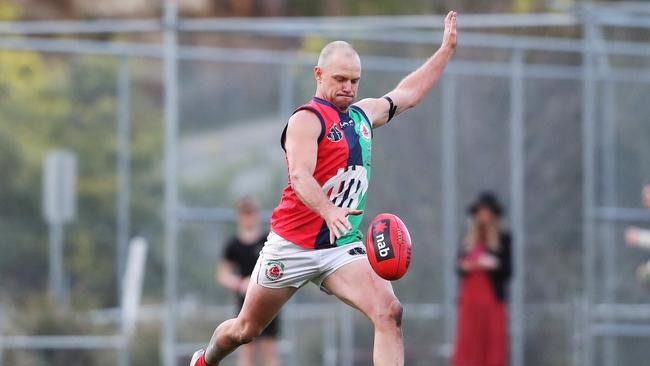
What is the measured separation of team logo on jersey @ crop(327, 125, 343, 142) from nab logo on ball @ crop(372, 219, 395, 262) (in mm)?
647

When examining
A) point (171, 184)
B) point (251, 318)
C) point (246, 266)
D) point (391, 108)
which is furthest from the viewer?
point (246, 266)

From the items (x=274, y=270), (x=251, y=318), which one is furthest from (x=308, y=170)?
(x=251, y=318)

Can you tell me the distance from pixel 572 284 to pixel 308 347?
319 cm

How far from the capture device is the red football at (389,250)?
8.12 m

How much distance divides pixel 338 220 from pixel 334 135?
0.75 meters

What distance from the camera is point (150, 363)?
1731 cm

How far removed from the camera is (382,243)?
815 centimetres

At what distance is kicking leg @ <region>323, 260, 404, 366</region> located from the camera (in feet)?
27.5

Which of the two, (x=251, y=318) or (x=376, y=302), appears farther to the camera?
(x=251, y=318)

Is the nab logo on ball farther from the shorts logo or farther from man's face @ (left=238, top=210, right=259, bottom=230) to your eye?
man's face @ (left=238, top=210, right=259, bottom=230)

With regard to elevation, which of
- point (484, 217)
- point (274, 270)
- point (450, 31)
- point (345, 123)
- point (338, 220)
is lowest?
point (274, 270)

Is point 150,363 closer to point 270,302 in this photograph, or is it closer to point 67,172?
point 67,172

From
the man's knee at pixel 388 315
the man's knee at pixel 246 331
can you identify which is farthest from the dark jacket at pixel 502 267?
the man's knee at pixel 388 315

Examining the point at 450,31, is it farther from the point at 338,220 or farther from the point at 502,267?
the point at 502,267
